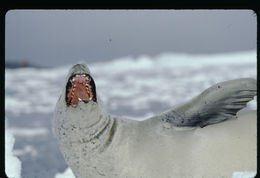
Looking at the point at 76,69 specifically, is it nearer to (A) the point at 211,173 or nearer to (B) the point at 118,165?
(B) the point at 118,165

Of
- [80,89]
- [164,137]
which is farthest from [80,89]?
[164,137]

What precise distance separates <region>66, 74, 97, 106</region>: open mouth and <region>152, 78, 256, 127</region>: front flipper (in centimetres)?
49

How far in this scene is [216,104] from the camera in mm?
2463

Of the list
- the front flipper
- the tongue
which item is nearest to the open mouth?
the tongue

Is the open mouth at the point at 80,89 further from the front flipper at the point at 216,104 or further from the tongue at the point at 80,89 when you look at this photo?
the front flipper at the point at 216,104

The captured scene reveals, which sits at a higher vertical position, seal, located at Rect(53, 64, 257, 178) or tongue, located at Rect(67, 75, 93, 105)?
tongue, located at Rect(67, 75, 93, 105)

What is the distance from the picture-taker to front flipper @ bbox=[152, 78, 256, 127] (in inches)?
96.6

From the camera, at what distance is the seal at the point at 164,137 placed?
2385 mm

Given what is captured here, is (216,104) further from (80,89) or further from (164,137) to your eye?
(80,89)

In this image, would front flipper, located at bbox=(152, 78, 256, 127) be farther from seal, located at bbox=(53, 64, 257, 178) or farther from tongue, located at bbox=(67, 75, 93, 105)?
tongue, located at bbox=(67, 75, 93, 105)

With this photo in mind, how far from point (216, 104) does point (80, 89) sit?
72 centimetres

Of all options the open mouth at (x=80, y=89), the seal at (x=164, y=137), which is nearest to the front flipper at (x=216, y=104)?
the seal at (x=164, y=137)

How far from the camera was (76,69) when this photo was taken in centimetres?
237
